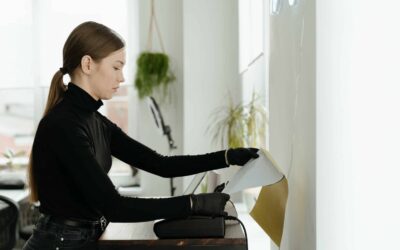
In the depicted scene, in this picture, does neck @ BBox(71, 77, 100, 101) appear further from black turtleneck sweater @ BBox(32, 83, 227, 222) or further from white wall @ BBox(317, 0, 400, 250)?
white wall @ BBox(317, 0, 400, 250)

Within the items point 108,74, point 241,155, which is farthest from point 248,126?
point 108,74

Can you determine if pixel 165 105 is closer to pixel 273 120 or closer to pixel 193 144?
pixel 193 144

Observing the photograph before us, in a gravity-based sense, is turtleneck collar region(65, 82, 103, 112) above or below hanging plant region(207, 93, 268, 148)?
above

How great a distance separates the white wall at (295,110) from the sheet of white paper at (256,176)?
80mm

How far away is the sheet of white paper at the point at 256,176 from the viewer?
1361 millimetres

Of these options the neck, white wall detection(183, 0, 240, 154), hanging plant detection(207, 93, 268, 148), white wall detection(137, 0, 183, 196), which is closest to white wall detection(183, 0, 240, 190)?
white wall detection(183, 0, 240, 154)

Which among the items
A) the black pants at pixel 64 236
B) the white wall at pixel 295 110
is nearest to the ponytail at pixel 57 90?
the black pants at pixel 64 236

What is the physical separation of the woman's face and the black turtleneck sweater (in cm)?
4

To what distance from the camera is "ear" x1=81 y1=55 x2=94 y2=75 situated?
1.62m

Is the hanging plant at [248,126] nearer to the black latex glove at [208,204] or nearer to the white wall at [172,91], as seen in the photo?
the white wall at [172,91]

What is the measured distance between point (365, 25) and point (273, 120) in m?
0.97

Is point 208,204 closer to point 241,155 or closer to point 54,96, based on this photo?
point 241,155

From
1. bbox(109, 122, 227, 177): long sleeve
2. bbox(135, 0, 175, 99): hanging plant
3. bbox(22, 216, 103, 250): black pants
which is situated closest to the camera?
bbox(22, 216, 103, 250): black pants

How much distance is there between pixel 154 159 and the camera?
1.89 m
